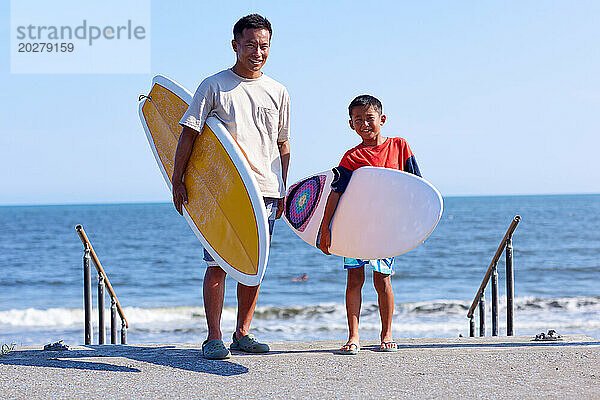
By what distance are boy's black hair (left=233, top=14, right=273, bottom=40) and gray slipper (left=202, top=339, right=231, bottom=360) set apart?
1593 mm

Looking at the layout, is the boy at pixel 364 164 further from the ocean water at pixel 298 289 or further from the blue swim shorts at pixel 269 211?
the ocean water at pixel 298 289

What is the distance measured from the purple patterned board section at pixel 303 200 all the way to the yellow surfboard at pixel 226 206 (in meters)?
0.69

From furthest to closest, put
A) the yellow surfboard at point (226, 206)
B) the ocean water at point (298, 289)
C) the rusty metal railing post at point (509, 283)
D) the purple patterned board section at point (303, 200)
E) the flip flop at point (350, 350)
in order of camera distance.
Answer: the ocean water at point (298, 289) → the rusty metal railing post at point (509, 283) → the purple patterned board section at point (303, 200) → the flip flop at point (350, 350) → the yellow surfboard at point (226, 206)

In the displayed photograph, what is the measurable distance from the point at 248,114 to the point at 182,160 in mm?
428

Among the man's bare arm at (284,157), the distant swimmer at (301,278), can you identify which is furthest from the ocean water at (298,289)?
the man's bare arm at (284,157)

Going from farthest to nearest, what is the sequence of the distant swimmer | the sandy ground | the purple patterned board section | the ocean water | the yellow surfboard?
1. the distant swimmer
2. the ocean water
3. the purple patterned board section
4. the yellow surfboard
5. the sandy ground

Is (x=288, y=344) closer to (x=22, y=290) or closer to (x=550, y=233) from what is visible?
(x=22, y=290)

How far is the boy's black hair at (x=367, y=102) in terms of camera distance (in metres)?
3.69

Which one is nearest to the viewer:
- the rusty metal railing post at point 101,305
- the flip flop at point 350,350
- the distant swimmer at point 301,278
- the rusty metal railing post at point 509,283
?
the flip flop at point 350,350

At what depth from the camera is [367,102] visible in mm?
3691

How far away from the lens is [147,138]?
13.9 feet

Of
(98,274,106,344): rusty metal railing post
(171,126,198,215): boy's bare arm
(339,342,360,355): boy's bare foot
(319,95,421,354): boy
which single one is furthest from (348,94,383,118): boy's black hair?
(98,274,106,344): rusty metal railing post

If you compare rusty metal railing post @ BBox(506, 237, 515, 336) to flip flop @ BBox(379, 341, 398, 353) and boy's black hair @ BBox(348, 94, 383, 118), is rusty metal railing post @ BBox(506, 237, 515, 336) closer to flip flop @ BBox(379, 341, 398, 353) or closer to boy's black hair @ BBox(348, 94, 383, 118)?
flip flop @ BBox(379, 341, 398, 353)

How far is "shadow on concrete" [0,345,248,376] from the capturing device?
3258 millimetres
